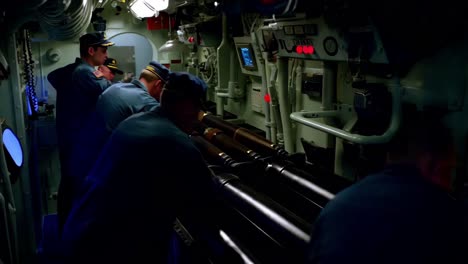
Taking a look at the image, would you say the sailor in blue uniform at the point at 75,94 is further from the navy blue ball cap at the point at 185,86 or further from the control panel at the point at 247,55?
the navy blue ball cap at the point at 185,86

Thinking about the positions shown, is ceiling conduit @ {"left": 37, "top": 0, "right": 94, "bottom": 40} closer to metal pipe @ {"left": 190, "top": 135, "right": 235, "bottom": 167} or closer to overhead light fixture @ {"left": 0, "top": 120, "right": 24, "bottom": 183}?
overhead light fixture @ {"left": 0, "top": 120, "right": 24, "bottom": 183}

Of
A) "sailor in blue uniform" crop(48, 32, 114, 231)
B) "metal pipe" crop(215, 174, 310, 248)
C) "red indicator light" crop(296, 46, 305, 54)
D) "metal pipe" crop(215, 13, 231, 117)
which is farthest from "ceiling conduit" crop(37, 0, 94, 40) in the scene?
"metal pipe" crop(215, 13, 231, 117)

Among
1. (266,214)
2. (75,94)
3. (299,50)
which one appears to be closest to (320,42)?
(299,50)

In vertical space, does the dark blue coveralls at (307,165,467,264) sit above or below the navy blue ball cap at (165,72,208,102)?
below

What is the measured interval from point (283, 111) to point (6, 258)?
8.48 feet

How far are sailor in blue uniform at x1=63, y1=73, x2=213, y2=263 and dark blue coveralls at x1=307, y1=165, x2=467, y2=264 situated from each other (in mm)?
753

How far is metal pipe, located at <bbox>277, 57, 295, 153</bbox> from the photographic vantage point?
389 centimetres

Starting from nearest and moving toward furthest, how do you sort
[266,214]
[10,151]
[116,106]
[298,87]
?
[266,214], [10,151], [116,106], [298,87]

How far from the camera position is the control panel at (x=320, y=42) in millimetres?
2646

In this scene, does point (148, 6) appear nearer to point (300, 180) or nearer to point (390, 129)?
point (300, 180)

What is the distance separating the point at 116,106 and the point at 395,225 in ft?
7.55

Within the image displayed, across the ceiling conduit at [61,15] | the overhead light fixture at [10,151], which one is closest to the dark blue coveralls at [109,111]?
the overhead light fixture at [10,151]

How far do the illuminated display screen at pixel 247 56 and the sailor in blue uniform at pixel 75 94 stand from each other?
161 cm

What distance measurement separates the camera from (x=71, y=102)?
3.67 m
